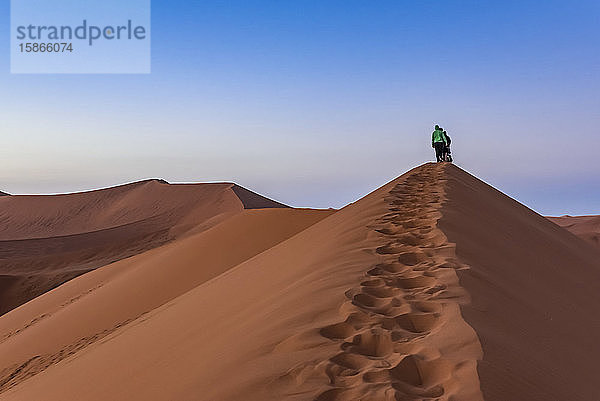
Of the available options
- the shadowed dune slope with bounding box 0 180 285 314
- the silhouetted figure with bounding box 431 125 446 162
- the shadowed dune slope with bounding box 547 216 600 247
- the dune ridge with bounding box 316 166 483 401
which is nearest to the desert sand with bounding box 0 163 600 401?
the dune ridge with bounding box 316 166 483 401

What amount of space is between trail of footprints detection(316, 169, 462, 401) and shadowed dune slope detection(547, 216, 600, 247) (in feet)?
94.4

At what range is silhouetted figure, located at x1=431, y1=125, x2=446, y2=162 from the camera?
13.3 m

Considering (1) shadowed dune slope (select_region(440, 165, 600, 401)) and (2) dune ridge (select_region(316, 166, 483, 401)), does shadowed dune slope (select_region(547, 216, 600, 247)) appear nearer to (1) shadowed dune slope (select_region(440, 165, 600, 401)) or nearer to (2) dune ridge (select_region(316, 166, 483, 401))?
(1) shadowed dune slope (select_region(440, 165, 600, 401))

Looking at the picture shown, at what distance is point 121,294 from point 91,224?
36065mm

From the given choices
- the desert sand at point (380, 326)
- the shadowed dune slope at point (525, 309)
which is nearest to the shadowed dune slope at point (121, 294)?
the desert sand at point (380, 326)

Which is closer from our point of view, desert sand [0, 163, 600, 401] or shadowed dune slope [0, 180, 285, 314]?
desert sand [0, 163, 600, 401]

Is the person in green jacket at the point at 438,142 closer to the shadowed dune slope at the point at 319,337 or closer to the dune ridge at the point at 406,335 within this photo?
the shadowed dune slope at the point at 319,337

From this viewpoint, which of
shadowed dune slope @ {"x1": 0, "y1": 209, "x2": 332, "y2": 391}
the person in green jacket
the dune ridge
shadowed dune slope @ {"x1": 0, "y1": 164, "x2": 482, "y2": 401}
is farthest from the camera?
the person in green jacket

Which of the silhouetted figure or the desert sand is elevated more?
the silhouetted figure

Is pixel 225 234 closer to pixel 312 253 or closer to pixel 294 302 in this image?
pixel 312 253

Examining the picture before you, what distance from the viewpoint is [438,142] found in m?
13.5

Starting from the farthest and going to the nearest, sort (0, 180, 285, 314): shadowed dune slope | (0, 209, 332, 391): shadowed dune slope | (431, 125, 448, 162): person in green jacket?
(0, 180, 285, 314): shadowed dune slope → (431, 125, 448, 162): person in green jacket → (0, 209, 332, 391): shadowed dune slope

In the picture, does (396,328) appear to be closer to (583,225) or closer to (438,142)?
(438,142)

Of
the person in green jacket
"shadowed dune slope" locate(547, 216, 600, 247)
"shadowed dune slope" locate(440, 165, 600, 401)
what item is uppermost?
the person in green jacket
